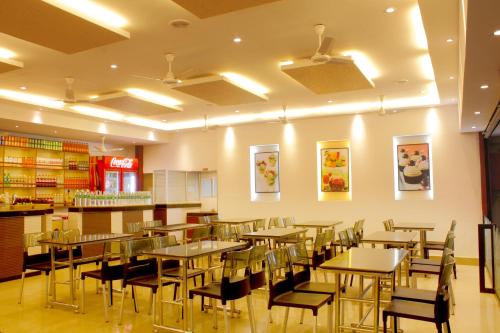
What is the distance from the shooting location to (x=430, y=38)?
4.94m

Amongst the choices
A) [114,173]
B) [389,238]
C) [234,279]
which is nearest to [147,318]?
[234,279]

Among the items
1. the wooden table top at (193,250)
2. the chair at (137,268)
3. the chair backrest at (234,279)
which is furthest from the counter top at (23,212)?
the chair backrest at (234,279)

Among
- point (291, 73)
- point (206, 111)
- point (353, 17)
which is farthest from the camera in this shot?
point (206, 111)

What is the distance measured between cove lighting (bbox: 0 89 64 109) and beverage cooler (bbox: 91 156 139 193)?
3334mm

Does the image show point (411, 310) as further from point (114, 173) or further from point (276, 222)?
point (114, 173)

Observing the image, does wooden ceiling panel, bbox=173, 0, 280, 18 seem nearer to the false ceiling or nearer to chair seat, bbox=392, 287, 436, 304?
the false ceiling

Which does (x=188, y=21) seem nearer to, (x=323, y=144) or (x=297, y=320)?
(x=297, y=320)

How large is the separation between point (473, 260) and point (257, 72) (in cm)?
613

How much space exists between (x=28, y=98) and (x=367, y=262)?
7.58 m

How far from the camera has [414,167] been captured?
9.54 metres

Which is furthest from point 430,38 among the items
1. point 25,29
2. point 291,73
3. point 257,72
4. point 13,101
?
point 13,101

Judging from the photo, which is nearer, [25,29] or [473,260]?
[25,29]

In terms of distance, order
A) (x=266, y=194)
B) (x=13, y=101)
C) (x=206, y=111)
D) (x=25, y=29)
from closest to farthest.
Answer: (x=25, y=29) → (x=13, y=101) → (x=206, y=111) → (x=266, y=194)

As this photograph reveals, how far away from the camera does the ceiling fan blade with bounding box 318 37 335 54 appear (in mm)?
4859
